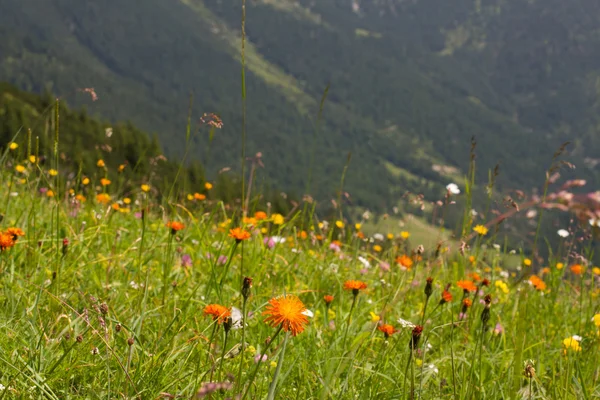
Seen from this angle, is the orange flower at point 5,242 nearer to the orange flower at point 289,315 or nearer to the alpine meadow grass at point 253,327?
the alpine meadow grass at point 253,327

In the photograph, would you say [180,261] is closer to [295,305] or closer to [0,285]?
[0,285]

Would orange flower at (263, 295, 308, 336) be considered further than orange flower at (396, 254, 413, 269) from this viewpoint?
No

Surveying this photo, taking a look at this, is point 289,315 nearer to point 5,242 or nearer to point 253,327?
point 5,242

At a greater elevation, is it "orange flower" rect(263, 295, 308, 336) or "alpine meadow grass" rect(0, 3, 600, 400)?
"orange flower" rect(263, 295, 308, 336)

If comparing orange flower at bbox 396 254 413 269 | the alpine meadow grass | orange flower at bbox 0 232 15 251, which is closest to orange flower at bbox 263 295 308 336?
the alpine meadow grass

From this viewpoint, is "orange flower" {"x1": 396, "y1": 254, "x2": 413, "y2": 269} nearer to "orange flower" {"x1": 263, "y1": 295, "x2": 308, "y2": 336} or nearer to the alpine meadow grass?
the alpine meadow grass

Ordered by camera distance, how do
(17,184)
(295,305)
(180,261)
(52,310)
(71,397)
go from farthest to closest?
1. (17,184)
2. (180,261)
3. (52,310)
4. (71,397)
5. (295,305)

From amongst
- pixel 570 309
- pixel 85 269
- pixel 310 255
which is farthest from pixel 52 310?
pixel 570 309

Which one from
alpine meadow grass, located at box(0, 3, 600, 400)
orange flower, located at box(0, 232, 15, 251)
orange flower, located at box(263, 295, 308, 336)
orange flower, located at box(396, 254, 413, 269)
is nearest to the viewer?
orange flower, located at box(263, 295, 308, 336)

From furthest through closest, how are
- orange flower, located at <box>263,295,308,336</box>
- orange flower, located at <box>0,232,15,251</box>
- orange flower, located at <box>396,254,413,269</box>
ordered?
A: 1. orange flower, located at <box>396,254,413,269</box>
2. orange flower, located at <box>0,232,15,251</box>
3. orange flower, located at <box>263,295,308,336</box>

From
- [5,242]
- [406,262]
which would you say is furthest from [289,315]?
[406,262]

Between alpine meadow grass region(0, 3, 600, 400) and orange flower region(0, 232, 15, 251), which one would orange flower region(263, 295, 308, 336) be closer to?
alpine meadow grass region(0, 3, 600, 400)

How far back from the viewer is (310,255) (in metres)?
4.37

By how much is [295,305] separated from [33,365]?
1.08 m
